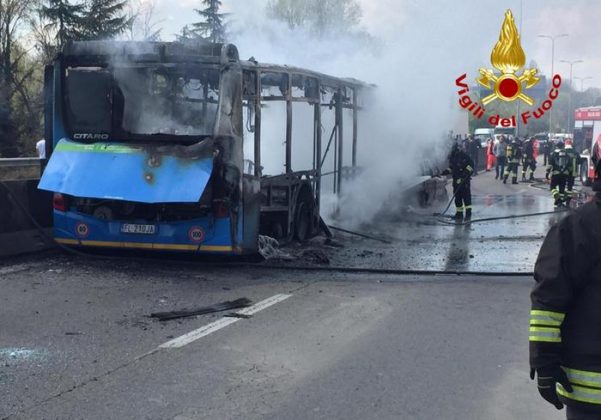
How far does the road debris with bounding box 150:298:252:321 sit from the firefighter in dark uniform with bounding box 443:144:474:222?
30.5 feet

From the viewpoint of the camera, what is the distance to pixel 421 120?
646 inches

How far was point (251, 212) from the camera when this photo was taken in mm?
9125

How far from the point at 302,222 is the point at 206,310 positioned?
14.6 feet

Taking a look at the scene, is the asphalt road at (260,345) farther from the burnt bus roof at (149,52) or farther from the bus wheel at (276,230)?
the burnt bus roof at (149,52)

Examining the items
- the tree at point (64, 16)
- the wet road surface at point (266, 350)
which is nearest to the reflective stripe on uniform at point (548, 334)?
the wet road surface at point (266, 350)

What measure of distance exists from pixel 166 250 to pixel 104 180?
3.66ft

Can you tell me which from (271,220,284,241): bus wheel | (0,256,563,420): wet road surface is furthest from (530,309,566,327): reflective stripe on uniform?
(271,220,284,241): bus wheel

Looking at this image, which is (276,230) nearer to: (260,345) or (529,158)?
(260,345)

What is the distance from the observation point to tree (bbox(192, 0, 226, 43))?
15.7 metres

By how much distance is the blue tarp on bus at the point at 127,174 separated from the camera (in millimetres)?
8547

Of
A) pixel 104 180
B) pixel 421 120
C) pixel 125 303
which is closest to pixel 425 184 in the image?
pixel 421 120

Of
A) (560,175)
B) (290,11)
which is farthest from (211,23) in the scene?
(560,175)

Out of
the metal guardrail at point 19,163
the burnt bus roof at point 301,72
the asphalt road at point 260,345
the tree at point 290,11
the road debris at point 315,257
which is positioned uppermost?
the tree at point 290,11

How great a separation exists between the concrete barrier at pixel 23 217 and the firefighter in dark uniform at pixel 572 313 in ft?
27.2
